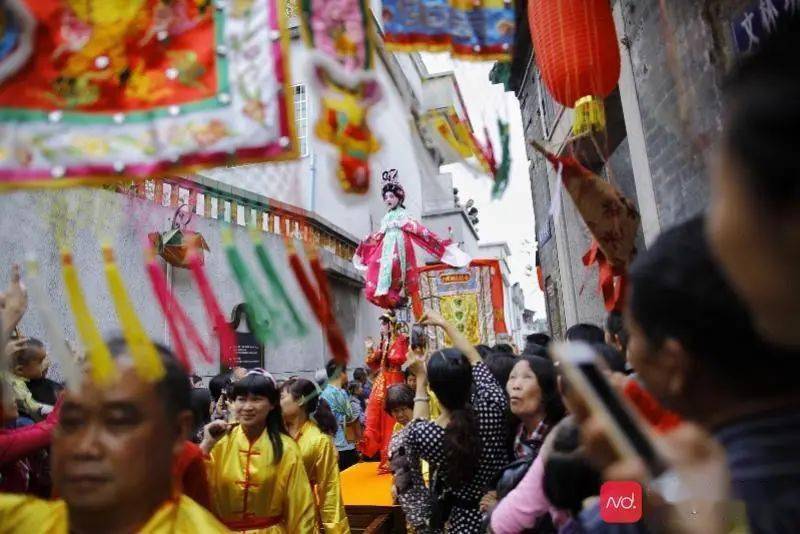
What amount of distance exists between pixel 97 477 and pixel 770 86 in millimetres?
1296

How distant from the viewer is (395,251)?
490 centimetres

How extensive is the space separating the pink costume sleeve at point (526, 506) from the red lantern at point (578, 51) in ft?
7.25

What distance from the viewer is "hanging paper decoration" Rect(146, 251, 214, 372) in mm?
1260

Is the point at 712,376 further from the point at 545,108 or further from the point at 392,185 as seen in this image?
the point at 545,108

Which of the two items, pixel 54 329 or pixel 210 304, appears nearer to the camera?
pixel 54 329

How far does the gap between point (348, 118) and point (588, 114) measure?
2207 millimetres

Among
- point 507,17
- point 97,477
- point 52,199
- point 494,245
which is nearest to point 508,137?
point 507,17

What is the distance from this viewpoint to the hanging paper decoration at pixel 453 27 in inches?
64.4

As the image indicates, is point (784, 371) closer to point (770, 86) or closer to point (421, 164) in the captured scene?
point (770, 86)

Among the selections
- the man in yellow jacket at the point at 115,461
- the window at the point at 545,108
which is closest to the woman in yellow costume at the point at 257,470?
the man in yellow jacket at the point at 115,461

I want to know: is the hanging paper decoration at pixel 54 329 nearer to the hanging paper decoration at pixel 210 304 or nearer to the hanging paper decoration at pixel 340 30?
the hanging paper decoration at pixel 210 304

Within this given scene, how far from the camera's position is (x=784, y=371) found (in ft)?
2.52

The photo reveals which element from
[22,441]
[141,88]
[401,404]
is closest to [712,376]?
[141,88]

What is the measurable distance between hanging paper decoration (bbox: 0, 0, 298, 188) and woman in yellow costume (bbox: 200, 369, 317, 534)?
1.41 metres
